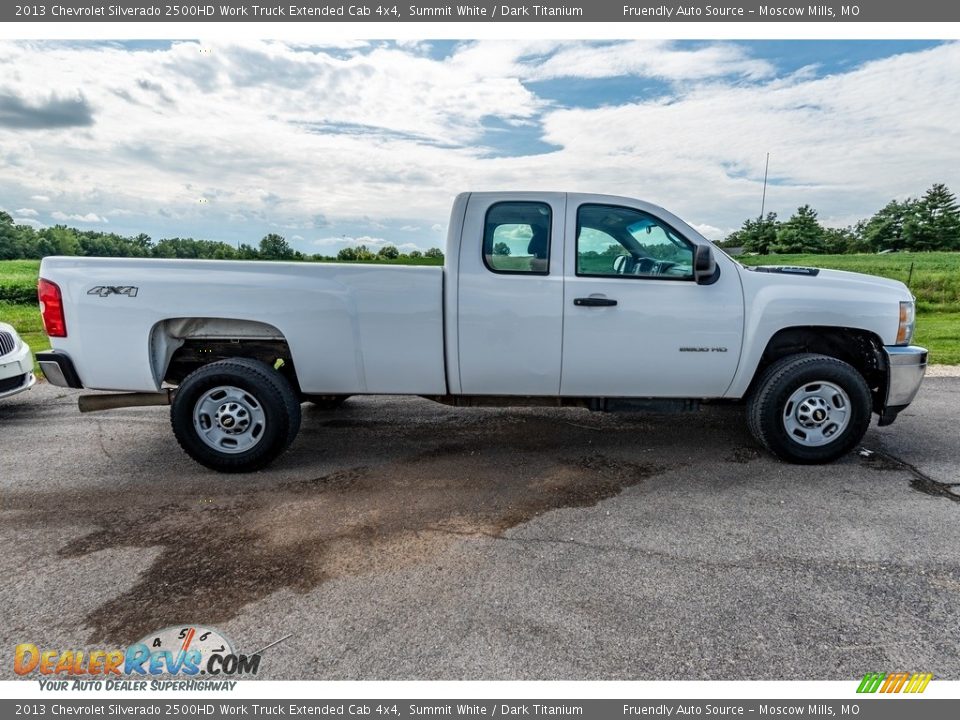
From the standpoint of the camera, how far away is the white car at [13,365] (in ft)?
18.3

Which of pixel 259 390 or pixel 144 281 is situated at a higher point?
pixel 144 281

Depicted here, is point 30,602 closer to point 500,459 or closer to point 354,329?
point 354,329

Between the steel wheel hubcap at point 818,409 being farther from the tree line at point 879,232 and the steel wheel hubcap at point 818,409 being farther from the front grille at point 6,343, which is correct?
the tree line at point 879,232

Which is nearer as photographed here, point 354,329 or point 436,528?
point 436,528

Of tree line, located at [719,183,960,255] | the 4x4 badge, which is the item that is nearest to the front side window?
the 4x4 badge

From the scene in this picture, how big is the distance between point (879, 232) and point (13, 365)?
3024 inches

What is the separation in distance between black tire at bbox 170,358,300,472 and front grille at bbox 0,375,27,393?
9.93ft

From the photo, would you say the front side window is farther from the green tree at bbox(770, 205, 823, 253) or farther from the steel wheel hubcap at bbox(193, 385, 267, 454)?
the green tree at bbox(770, 205, 823, 253)

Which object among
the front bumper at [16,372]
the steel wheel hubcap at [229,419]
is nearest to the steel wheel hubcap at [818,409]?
the steel wheel hubcap at [229,419]

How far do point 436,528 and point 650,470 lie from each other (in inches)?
70.8

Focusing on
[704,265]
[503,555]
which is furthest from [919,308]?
[503,555]

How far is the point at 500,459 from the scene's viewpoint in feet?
14.5

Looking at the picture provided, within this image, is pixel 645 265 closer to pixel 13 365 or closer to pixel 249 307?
pixel 249 307

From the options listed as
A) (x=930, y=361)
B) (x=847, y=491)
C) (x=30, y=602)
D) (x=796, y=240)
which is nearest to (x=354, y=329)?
(x=30, y=602)
